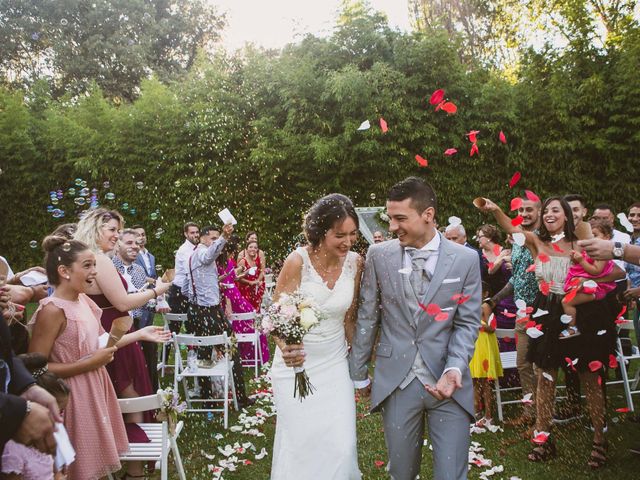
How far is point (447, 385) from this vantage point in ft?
8.91

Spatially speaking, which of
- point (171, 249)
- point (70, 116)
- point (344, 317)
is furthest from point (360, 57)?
point (344, 317)

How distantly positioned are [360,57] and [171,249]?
592 cm

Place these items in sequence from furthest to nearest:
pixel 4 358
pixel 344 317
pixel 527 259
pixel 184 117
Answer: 1. pixel 184 117
2. pixel 527 259
3. pixel 344 317
4. pixel 4 358

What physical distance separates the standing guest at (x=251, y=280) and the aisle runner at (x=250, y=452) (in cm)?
261

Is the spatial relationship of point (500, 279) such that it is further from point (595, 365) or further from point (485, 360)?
point (595, 365)

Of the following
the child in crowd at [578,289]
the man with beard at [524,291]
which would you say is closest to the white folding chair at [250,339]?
the man with beard at [524,291]

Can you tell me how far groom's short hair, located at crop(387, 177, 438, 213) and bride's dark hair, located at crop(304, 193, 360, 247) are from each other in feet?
1.13

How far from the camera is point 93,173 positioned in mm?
12156

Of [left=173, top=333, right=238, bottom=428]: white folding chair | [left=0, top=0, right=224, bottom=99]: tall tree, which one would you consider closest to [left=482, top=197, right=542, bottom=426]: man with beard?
[left=173, top=333, right=238, bottom=428]: white folding chair

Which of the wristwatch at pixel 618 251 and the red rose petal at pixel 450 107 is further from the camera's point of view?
the red rose petal at pixel 450 107

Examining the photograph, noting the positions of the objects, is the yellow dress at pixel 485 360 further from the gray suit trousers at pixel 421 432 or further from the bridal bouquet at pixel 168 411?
the bridal bouquet at pixel 168 411

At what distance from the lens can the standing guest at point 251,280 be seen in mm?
8492

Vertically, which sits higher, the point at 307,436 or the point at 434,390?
the point at 434,390

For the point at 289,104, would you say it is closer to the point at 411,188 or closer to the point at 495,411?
the point at 495,411
